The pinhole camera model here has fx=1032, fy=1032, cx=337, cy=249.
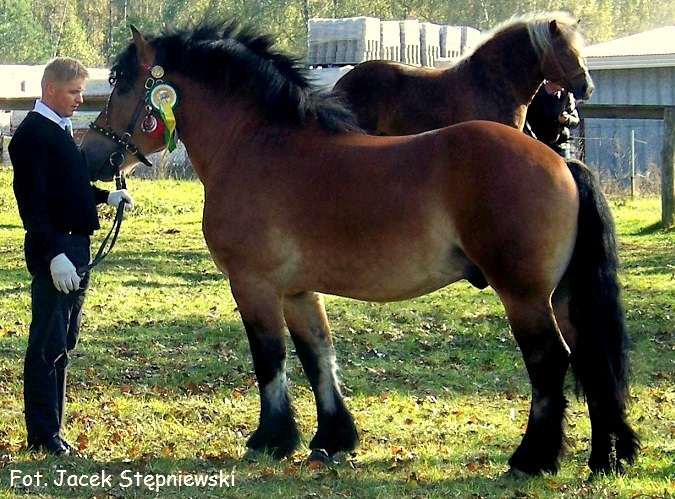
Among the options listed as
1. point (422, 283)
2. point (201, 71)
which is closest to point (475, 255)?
point (422, 283)

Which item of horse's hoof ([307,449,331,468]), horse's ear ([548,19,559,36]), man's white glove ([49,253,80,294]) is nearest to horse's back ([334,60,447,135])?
horse's ear ([548,19,559,36])

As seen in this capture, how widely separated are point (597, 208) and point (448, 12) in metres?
46.0

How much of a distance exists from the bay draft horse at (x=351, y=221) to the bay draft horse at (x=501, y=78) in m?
2.01

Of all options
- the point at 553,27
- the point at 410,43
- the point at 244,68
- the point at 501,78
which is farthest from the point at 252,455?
the point at 410,43

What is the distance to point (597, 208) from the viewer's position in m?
4.95

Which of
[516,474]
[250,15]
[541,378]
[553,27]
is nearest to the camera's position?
[541,378]

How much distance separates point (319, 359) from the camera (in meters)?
5.73

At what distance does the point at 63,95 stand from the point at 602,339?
9.87ft

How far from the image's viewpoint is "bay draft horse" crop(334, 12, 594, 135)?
7.87 metres

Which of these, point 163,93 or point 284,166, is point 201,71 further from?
point 284,166

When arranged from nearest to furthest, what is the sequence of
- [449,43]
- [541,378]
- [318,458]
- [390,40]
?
[541,378], [318,458], [390,40], [449,43]

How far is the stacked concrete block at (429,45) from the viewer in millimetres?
20594

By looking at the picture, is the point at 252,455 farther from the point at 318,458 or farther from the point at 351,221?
the point at 351,221

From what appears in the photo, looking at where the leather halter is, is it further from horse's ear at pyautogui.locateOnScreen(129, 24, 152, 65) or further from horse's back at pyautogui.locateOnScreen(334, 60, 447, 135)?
horse's back at pyautogui.locateOnScreen(334, 60, 447, 135)
